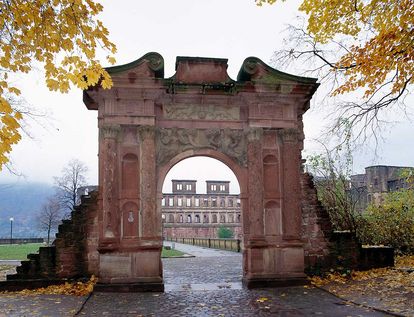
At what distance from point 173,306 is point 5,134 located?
5799 millimetres

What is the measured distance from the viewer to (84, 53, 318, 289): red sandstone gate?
12.9 m

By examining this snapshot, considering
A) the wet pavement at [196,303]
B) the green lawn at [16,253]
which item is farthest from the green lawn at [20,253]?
the wet pavement at [196,303]

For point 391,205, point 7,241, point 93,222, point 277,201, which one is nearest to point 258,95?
point 277,201

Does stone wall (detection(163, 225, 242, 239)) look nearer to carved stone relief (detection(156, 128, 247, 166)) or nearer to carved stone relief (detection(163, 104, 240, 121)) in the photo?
carved stone relief (detection(156, 128, 247, 166))

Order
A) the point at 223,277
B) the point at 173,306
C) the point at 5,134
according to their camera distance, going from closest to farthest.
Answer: the point at 5,134
the point at 173,306
the point at 223,277

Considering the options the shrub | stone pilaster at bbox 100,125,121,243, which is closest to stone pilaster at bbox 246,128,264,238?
stone pilaster at bbox 100,125,121,243

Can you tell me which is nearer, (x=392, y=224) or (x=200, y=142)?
(x=200, y=142)

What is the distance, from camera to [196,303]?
10.8 metres

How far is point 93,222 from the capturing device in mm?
13297

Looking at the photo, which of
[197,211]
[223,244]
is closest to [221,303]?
[223,244]

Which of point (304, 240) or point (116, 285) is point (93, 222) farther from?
point (304, 240)

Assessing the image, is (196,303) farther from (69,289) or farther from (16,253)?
(16,253)

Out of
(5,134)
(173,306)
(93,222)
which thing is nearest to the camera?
(5,134)

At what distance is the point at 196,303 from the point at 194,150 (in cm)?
453
